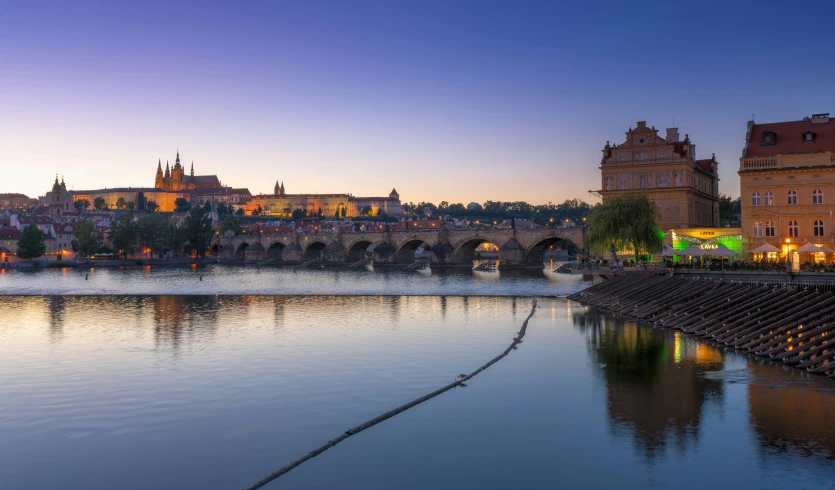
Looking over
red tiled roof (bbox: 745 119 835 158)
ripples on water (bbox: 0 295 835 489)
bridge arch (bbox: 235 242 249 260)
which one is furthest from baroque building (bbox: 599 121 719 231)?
bridge arch (bbox: 235 242 249 260)

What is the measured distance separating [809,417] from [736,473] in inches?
203

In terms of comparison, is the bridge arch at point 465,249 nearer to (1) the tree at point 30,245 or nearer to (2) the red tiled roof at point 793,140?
(2) the red tiled roof at point 793,140

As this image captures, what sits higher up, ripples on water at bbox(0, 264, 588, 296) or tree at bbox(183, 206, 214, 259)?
tree at bbox(183, 206, 214, 259)

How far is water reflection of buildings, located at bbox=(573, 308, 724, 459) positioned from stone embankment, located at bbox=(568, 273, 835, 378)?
1562 mm

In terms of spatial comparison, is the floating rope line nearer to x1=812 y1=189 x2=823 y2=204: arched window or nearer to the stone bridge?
x1=812 y1=189 x2=823 y2=204: arched window

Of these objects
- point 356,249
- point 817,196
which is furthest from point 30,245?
point 817,196

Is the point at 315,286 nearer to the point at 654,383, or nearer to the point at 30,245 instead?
the point at 654,383

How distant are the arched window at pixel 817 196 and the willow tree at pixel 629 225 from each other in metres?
12.0

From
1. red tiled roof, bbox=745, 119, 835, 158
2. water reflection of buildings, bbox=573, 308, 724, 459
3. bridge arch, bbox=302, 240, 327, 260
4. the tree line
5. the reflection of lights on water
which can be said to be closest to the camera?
water reflection of buildings, bbox=573, 308, 724, 459

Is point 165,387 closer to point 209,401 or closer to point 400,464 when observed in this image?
point 209,401

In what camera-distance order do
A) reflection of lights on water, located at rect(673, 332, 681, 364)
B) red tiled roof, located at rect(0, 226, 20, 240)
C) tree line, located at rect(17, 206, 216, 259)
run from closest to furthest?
reflection of lights on water, located at rect(673, 332, 681, 364) < tree line, located at rect(17, 206, 216, 259) < red tiled roof, located at rect(0, 226, 20, 240)

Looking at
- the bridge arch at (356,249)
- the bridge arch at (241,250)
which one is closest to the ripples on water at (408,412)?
the bridge arch at (356,249)

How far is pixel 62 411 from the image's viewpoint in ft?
73.9

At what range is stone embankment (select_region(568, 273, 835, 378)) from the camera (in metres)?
27.2
